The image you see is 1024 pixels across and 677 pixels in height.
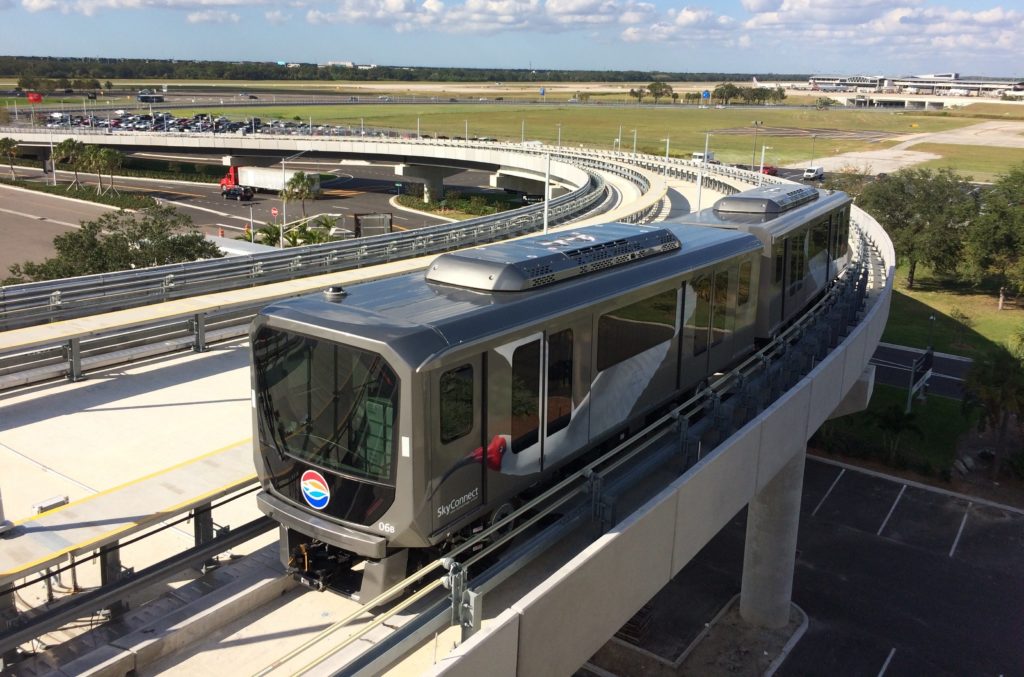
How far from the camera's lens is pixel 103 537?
29.2 ft

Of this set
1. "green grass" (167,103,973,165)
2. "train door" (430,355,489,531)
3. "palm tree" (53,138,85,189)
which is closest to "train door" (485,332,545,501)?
"train door" (430,355,489,531)

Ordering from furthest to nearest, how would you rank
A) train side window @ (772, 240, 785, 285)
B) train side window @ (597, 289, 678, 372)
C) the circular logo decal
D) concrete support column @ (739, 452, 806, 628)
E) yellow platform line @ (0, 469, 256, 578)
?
concrete support column @ (739, 452, 806, 628)
train side window @ (772, 240, 785, 285)
train side window @ (597, 289, 678, 372)
the circular logo decal
yellow platform line @ (0, 469, 256, 578)

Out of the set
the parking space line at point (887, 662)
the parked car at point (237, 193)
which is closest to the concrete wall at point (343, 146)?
the parked car at point (237, 193)

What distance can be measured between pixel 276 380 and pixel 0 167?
374ft

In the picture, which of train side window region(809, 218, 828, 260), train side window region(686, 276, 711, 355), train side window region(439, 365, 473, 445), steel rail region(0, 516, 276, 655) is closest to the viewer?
steel rail region(0, 516, 276, 655)

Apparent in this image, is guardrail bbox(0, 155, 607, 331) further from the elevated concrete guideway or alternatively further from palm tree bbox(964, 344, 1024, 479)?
palm tree bbox(964, 344, 1024, 479)

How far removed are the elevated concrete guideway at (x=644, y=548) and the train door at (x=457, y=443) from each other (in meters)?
1.17

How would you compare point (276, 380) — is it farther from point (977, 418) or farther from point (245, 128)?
point (245, 128)

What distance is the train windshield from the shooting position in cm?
866

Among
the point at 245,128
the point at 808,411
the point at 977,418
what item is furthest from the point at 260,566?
the point at 245,128

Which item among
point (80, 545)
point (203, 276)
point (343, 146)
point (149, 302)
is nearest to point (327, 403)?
point (80, 545)

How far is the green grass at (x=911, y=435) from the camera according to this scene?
34344 millimetres

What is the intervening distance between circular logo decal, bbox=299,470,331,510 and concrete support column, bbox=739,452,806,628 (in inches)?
613

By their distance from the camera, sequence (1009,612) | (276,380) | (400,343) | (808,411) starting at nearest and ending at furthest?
(400,343) < (276,380) < (808,411) < (1009,612)
